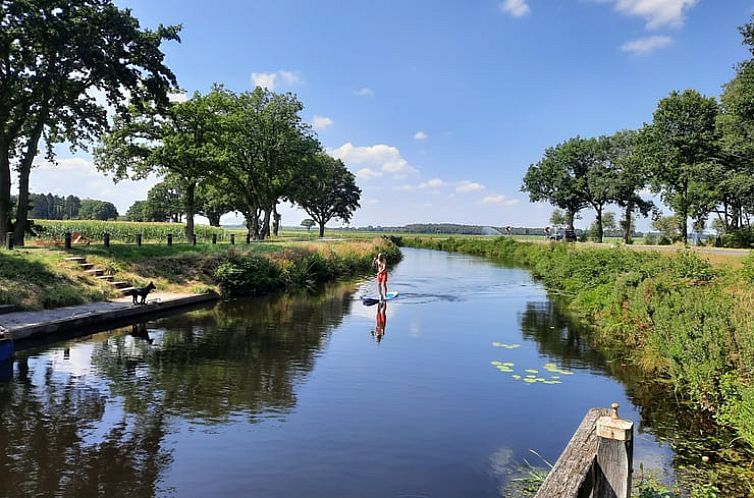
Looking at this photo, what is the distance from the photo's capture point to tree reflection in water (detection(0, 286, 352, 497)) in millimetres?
6777

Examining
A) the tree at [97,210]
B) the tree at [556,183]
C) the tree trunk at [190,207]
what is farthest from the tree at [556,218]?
the tree at [97,210]

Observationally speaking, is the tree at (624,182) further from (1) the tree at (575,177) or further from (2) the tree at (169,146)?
(2) the tree at (169,146)

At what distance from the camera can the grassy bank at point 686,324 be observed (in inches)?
327

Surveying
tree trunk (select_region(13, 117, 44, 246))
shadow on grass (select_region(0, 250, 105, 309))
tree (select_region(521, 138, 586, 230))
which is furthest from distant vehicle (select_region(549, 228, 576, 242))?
shadow on grass (select_region(0, 250, 105, 309))

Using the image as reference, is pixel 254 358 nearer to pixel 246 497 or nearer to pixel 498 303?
pixel 246 497

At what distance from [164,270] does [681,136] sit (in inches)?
1506

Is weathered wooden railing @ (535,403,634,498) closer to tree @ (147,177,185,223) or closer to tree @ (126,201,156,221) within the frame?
tree @ (147,177,185,223)

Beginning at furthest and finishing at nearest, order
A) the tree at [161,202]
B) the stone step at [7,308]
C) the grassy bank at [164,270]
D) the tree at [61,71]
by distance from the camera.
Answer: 1. the tree at [161,202]
2. the tree at [61,71]
3. the grassy bank at [164,270]
4. the stone step at [7,308]

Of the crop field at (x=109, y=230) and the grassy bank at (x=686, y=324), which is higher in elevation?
the crop field at (x=109, y=230)

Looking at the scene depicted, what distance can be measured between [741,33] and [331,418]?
127ft

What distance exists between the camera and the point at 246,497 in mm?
6375

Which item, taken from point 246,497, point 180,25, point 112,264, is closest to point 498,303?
point 112,264

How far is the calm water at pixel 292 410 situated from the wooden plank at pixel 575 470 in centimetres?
382

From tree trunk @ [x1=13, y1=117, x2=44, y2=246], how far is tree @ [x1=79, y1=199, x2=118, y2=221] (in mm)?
153812
